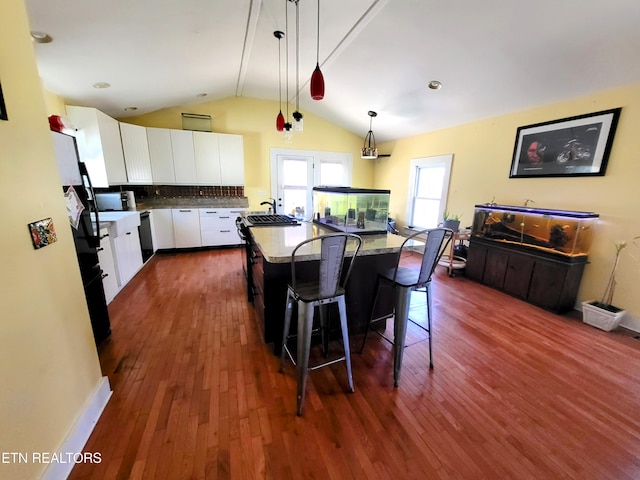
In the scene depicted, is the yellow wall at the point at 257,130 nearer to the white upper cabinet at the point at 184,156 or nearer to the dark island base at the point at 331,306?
the white upper cabinet at the point at 184,156

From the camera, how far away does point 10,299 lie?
0.95 metres

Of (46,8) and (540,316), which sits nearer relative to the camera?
(46,8)

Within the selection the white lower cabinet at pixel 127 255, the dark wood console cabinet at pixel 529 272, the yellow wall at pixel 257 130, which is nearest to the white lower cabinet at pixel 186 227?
the white lower cabinet at pixel 127 255

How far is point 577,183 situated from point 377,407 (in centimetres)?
316

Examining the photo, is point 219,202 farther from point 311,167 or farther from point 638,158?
point 638,158

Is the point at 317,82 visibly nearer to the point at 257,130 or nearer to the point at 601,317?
the point at 601,317

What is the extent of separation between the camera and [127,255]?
3.29m

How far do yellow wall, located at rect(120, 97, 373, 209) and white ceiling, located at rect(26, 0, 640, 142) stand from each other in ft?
2.96

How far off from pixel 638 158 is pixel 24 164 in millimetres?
4377

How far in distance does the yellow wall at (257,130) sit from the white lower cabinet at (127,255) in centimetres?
234

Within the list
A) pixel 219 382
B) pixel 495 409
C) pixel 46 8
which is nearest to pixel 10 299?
pixel 219 382

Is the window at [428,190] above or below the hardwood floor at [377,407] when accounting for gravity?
above

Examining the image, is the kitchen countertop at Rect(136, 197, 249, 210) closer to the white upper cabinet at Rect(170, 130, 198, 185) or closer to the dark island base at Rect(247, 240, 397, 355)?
the white upper cabinet at Rect(170, 130, 198, 185)

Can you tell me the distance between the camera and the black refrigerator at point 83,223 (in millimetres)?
1672
